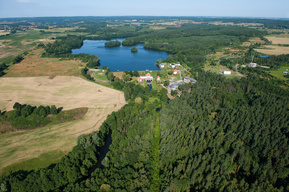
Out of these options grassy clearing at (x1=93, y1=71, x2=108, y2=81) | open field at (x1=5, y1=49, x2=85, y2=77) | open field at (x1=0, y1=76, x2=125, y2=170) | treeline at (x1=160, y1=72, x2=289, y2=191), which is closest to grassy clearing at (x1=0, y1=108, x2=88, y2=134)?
open field at (x1=0, y1=76, x2=125, y2=170)

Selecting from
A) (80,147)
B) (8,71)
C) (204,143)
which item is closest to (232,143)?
(204,143)

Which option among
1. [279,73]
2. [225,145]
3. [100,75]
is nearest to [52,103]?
[100,75]

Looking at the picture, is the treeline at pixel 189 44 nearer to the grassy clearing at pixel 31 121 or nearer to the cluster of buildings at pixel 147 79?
the cluster of buildings at pixel 147 79

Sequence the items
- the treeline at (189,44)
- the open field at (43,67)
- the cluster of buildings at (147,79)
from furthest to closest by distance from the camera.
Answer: the treeline at (189,44)
the open field at (43,67)
the cluster of buildings at (147,79)

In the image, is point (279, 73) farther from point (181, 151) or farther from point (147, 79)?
point (181, 151)

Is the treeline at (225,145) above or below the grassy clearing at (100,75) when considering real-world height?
below

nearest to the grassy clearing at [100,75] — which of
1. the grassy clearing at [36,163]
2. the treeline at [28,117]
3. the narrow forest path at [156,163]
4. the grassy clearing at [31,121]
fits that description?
the grassy clearing at [31,121]
